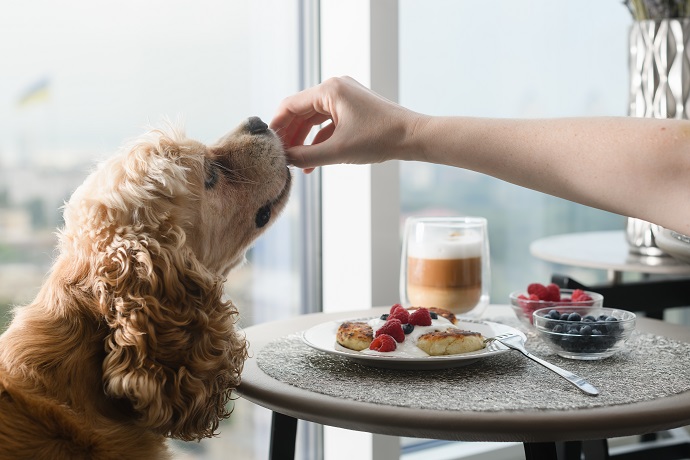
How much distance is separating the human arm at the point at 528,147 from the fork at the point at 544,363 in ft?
0.87

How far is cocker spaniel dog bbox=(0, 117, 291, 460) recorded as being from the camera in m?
1.08

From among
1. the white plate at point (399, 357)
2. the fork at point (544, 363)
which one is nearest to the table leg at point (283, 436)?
the white plate at point (399, 357)

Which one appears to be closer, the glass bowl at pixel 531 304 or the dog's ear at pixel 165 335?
the dog's ear at pixel 165 335

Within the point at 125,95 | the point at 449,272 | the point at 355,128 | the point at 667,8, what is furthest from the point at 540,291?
the point at 125,95

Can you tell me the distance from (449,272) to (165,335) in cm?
71

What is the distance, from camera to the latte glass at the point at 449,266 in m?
1.65

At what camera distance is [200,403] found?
114 cm

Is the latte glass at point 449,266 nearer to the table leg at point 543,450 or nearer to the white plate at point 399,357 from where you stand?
the white plate at point 399,357

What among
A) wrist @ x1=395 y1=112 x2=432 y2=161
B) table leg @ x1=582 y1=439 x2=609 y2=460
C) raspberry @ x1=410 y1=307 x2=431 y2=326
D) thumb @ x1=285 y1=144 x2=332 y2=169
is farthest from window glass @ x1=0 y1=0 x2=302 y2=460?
table leg @ x1=582 y1=439 x2=609 y2=460

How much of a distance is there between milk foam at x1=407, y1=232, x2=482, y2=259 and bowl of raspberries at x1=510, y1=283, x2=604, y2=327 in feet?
0.45

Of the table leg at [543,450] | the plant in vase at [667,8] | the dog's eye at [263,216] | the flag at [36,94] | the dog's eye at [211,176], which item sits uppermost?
the plant in vase at [667,8]

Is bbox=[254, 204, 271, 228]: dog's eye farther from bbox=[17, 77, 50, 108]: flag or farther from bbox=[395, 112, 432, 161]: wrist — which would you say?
bbox=[17, 77, 50, 108]: flag

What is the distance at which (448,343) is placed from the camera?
1.27m

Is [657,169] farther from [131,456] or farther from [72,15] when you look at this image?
[72,15]
